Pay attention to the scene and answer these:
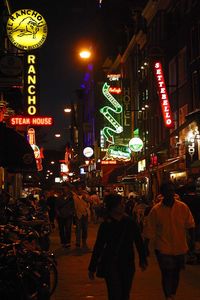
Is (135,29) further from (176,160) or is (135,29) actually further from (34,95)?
(34,95)

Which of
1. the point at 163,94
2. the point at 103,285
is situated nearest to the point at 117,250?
the point at 103,285

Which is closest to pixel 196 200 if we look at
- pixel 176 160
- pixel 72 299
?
pixel 72 299

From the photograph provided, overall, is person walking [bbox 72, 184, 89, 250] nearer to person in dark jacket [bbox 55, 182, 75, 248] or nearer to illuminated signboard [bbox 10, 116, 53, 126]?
person in dark jacket [bbox 55, 182, 75, 248]

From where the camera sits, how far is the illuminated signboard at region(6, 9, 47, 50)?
19.6 meters

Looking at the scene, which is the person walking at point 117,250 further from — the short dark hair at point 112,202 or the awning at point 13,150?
the awning at point 13,150

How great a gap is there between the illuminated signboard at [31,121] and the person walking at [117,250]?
16.0m

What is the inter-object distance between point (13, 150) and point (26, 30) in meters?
6.95

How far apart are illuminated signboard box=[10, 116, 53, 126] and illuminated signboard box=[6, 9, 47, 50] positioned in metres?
4.09

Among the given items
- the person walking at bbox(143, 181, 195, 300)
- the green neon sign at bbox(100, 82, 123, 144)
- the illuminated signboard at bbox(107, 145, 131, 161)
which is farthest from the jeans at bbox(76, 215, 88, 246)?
the green neon sign at bbox(100, 82, 123, 144)

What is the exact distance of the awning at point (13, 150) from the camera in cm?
1380

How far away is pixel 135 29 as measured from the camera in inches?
1841

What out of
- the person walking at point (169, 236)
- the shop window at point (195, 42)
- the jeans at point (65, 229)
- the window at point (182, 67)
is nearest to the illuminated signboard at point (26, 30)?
the jeans at point (65, 229)

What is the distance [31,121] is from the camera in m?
23.4

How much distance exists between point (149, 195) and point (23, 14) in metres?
21.5
